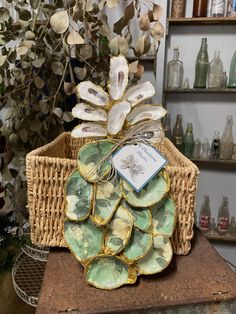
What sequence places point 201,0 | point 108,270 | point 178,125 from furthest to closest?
point 178,125
point 201,0
point 108,270

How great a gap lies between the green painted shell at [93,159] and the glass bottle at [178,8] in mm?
1393

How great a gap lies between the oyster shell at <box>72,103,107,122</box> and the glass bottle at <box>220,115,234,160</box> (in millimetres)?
1406

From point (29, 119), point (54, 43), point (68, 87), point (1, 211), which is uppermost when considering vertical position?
point (54, 43)

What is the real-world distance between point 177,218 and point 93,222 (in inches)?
7.3

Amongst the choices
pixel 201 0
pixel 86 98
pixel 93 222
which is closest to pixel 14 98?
pixel 86 98

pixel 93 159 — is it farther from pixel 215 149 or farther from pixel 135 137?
pixel 215 149

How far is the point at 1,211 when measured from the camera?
3.28ft

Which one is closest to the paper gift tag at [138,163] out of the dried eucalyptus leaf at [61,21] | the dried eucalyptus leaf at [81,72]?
the dried eucalyptus leaf at [61,21]

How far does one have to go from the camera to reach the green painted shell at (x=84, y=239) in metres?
0.56

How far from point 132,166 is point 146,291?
0.24 metres

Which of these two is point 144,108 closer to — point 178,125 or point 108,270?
point 108,270

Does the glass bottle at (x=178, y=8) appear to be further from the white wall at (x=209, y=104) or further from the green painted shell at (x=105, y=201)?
the green painted shell at (x=105, y=201)

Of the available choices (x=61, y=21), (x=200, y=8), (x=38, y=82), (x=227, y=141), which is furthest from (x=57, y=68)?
(x=227, y=141)

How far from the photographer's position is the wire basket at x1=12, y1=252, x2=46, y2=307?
2.84 ft
